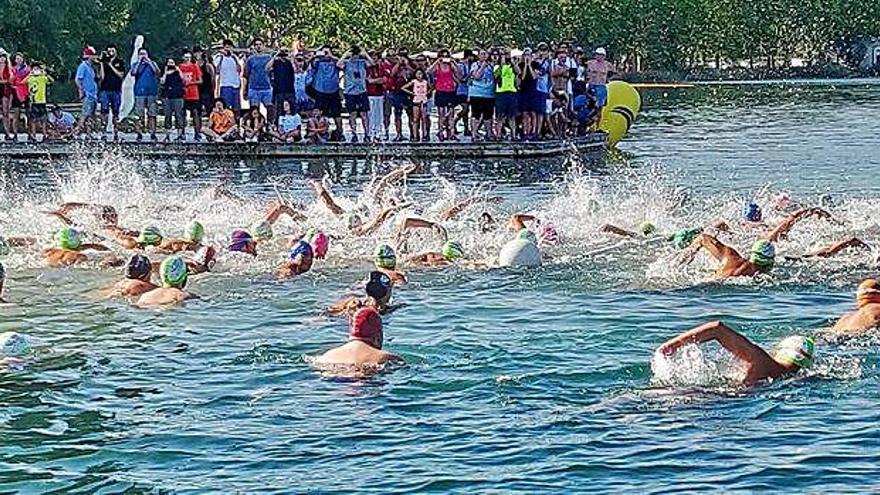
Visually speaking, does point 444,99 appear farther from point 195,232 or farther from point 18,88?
point 195,232

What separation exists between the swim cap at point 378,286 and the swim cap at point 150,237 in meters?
5.02

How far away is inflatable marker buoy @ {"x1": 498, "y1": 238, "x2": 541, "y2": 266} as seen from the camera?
17.0 m

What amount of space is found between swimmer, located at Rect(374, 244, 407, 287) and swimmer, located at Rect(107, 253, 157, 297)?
233 centimetres

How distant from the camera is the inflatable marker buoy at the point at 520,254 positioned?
16984mm

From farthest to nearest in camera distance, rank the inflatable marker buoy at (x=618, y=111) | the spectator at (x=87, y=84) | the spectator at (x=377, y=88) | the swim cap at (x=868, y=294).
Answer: the inflatable marker buoy at (x=618, y=111) < the spectator at (x=87, y=84) < the spectator at (x=377, y=88) < the swim cap at (x=868, y=294)

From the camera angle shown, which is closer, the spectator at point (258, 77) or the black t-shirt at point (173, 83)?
the spectator at point (258, 77)

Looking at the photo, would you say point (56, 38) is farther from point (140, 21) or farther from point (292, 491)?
point (292, 491)

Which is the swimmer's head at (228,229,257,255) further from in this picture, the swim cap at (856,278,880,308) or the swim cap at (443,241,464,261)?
the swim cap at (856,278,880,308)

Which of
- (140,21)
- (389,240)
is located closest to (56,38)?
(140,21)

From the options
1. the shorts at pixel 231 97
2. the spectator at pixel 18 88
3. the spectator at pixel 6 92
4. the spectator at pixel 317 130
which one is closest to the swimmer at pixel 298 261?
the shorts at pixel 231 97

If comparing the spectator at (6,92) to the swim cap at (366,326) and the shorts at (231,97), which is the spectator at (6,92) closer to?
the shorts at (231,97)

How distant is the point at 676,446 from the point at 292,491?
247 centimetres

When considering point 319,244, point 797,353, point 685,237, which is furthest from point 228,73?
point 797,353

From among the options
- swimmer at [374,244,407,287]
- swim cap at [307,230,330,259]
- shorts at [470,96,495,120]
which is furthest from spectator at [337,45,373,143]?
swimmer at [374,244,407,287]
